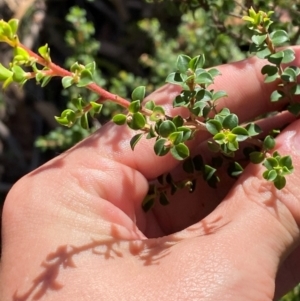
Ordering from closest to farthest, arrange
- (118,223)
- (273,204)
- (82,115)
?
(82,115), (273,204), (118,223)

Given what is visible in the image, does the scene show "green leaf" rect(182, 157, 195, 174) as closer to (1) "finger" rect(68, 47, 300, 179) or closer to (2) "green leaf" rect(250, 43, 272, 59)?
(1) "finger" rect(68, 47, 300, 179)

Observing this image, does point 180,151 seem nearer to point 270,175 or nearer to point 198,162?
point 270,175

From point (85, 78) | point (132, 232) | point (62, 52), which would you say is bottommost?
point (62, 52)

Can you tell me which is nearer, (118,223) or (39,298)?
(39,298)

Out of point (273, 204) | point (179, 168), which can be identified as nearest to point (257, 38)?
point (273, 204)

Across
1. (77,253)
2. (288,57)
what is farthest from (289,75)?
(77,253)

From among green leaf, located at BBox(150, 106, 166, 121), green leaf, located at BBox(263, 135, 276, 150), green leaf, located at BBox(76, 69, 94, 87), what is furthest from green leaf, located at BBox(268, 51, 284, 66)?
green leaf, located at BBox(76, 69, 94, 87)

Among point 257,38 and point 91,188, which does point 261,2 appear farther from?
point 91,188
